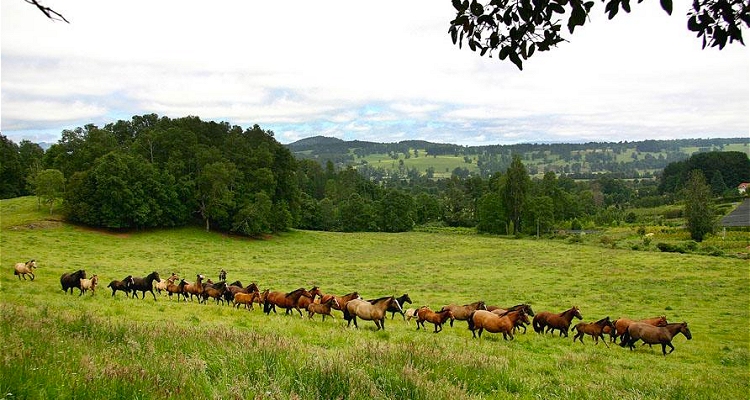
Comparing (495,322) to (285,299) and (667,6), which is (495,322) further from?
(667,6)

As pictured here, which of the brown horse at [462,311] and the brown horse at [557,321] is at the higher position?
the brown horse at [462,311]

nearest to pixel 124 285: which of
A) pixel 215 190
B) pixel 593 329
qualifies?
pixel 593 329

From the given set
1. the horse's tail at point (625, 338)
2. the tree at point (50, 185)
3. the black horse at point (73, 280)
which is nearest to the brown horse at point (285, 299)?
the black horse at point (73, 280)

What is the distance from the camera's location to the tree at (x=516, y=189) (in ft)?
287

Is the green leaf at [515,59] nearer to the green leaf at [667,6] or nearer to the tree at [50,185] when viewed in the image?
the green leaf at [667,6]

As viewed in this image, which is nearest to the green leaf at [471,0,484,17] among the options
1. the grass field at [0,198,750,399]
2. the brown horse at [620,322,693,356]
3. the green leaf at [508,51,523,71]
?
the green leaf at [508,51,523,71]

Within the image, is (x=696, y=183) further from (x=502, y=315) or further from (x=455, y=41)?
(x=455, y=41)

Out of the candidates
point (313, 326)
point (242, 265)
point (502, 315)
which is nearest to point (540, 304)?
point (502, 315)

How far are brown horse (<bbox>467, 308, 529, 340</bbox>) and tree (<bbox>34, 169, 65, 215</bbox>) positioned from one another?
54.5 meters

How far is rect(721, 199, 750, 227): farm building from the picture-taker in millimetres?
78081

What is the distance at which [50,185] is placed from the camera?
52469mm

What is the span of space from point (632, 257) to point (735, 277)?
46.5ft

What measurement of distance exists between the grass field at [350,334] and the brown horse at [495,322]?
602mm

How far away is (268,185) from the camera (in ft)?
210
